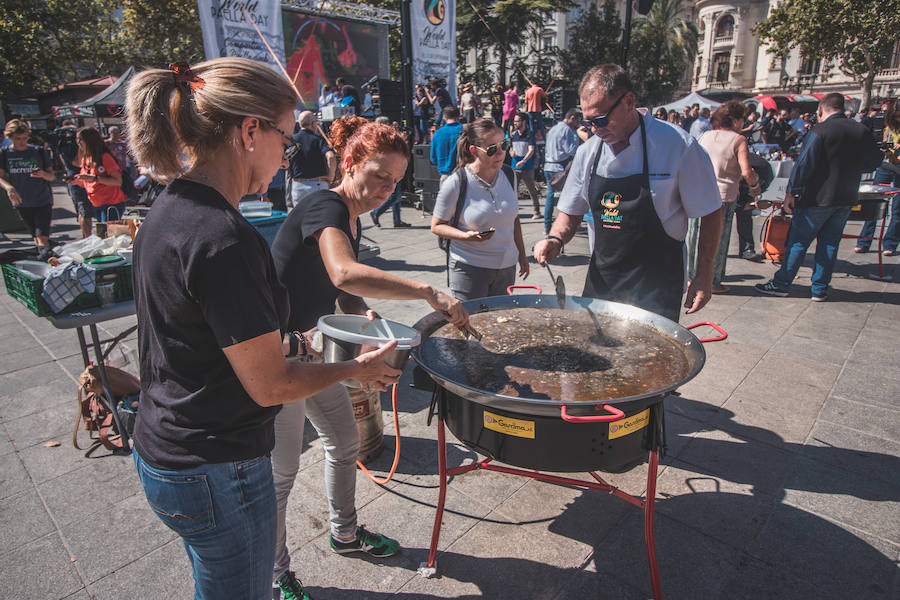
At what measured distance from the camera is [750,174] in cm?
565

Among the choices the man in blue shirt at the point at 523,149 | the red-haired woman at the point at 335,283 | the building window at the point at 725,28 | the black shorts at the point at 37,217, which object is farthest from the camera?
the building window at the point at 725,28

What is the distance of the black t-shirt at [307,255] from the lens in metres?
1.96

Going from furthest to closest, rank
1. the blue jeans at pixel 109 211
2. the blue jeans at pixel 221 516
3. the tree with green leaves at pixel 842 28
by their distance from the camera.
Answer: the tree with green leaves at pixel 842 28
the blue jeans at pixel 109 211
the blue jeans at pixel 221 516

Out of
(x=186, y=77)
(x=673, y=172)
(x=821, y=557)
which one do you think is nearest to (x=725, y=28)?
(x=673, y=172)

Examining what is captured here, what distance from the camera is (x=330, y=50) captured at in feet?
75.7

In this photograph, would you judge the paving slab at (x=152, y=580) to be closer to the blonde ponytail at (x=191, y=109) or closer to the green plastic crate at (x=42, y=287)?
the green plastic crate at (x=42, y=287)

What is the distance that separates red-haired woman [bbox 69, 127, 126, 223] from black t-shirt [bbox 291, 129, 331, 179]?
2331mm

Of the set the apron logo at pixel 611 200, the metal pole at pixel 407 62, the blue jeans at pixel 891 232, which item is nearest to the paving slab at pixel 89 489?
the apron logo at pixel 611 200

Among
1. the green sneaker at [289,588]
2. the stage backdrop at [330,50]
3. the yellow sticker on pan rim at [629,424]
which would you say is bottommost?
the green sneaker at [289,588]

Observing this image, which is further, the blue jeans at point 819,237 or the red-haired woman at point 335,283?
the blue jeans at point 819,237

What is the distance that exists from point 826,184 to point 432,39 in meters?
10.5

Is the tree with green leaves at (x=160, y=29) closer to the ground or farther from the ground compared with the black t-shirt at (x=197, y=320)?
farther from the ground

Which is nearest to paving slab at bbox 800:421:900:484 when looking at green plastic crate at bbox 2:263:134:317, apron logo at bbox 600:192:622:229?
apron logo at bbox 600:192:622:229

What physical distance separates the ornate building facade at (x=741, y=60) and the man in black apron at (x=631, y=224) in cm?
5550
